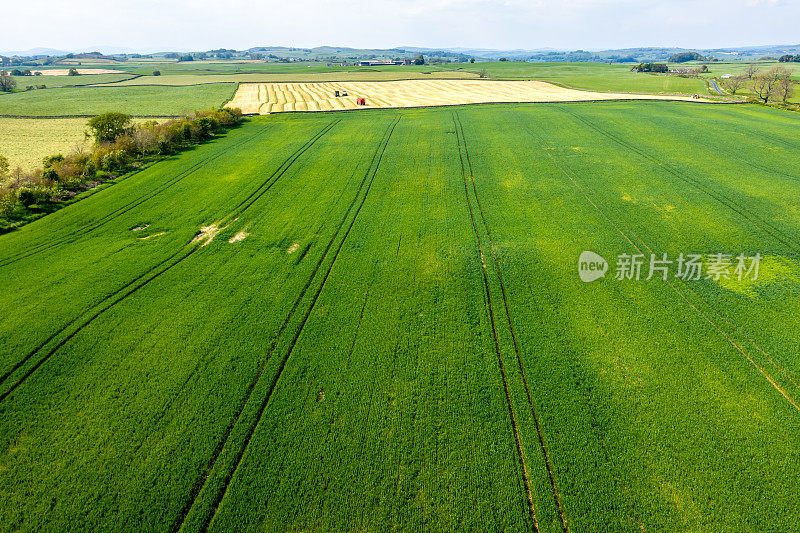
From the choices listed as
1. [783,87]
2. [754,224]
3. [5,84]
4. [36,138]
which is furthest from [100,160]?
[783,87]

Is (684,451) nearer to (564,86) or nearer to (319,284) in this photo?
(319,284)

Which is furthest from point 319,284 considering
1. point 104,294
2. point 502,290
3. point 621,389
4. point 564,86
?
point 564,86

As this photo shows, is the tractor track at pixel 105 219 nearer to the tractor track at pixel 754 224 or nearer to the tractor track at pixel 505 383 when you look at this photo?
the tractor track at pixel 505 383

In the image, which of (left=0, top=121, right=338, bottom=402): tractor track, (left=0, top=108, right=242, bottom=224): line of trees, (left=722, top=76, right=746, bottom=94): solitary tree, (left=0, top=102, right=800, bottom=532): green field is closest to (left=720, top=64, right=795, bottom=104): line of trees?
(left=722, top=76, right=746, bottom=94): solitary tree

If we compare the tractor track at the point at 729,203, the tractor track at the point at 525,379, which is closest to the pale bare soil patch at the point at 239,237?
the tractor track at the point at 525,379

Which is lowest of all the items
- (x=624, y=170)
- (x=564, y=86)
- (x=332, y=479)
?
(x=332, y=479)
